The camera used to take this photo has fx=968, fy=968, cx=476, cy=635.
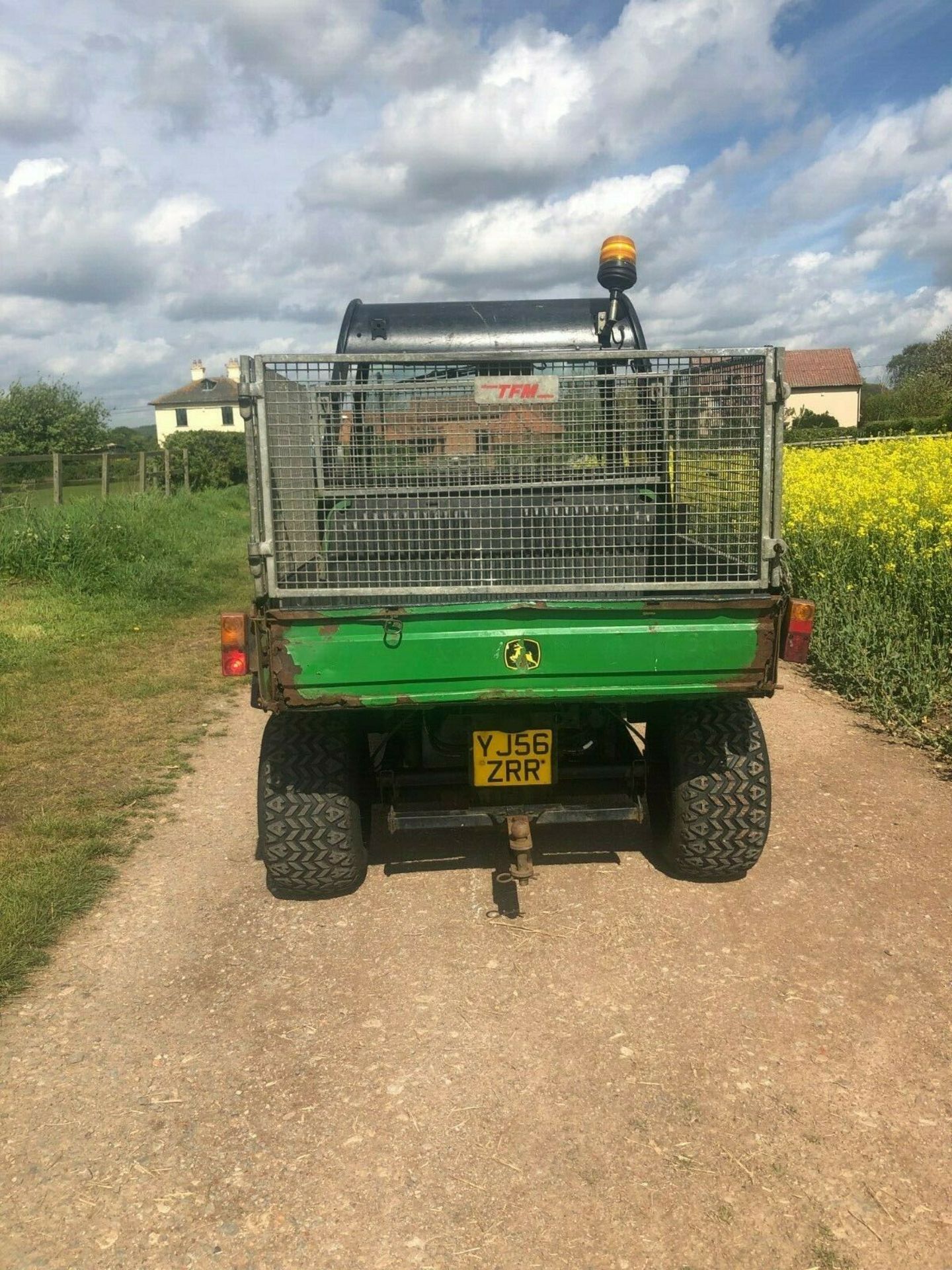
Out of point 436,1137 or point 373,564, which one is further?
point 373,564

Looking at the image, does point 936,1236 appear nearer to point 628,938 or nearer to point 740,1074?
point 740,1074

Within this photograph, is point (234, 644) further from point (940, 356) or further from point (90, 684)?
point (940, 356)

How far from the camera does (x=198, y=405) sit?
241 ft

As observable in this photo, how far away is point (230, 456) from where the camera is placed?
108 ft

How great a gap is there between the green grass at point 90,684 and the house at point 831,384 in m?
50.3

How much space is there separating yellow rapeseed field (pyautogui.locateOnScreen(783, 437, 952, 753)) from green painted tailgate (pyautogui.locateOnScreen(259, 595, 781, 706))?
8.95 feet

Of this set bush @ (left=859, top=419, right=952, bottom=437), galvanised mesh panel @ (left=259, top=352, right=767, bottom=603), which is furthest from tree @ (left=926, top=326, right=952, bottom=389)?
galvanised mesh panel @ (left=259, top=352, right=767, bottom=603)

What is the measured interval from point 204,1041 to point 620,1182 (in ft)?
4.29

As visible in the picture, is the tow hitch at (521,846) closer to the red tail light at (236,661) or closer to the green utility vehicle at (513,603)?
the green utility vehicle at (513,603)

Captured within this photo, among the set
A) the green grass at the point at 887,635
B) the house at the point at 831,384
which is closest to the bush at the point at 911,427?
the green grass at the point at 887,635

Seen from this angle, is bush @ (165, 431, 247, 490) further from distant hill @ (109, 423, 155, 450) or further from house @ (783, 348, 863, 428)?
house @ (783, 348, 863, 428)

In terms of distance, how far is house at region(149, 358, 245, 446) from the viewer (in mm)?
72938

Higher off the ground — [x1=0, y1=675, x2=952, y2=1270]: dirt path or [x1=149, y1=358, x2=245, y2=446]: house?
[x1=149, y1=358, x2=245, y2=446]: house

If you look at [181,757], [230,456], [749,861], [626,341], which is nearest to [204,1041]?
[749,861]
